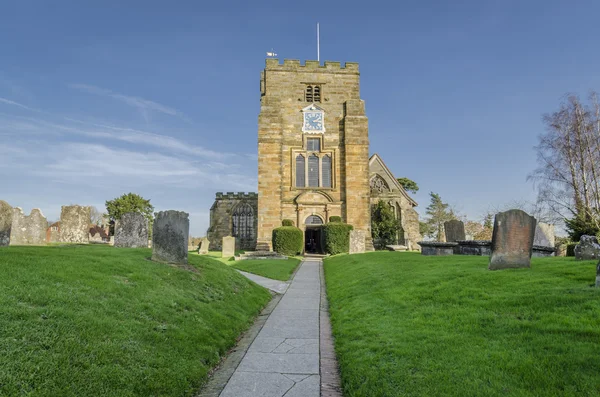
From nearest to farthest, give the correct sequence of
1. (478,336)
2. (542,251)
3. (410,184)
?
(478,336)
(542,251)
(410,184)

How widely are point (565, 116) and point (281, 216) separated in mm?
22325

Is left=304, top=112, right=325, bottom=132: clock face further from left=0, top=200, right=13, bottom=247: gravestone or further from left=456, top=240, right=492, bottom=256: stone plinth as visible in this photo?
left=0, top=200, right=13, bottom=247: gravestone

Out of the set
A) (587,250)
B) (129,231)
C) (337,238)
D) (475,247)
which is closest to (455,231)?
(475,247)

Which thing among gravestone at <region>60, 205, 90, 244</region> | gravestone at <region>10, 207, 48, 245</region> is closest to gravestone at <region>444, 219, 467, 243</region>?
gravestone at <region>10, 207, 48, 245</region>

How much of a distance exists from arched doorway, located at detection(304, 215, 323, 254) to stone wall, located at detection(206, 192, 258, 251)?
6.31m

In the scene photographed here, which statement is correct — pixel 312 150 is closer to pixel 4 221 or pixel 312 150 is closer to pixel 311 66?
pixel 311 66

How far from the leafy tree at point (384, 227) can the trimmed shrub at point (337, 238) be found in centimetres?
838

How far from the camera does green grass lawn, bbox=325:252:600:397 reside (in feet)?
13.6

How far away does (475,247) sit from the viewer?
1795cm

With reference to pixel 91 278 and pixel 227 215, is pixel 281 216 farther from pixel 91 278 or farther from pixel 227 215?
pixel 91 278

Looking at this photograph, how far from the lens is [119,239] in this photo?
1692 cm

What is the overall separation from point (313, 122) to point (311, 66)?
5.34 meters

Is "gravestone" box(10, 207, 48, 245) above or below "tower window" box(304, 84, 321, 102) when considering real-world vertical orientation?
below

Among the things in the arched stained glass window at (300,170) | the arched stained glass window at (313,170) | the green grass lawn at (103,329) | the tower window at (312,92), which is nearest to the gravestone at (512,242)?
the green grass lawn at (103,329)
